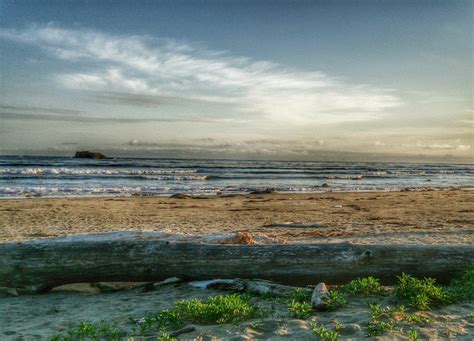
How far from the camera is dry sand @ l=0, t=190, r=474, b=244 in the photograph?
406 inches

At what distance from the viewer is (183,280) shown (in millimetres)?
6102

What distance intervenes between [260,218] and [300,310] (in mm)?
9282

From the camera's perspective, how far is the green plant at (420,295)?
4.65 metres

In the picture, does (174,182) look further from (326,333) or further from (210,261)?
(326,333)

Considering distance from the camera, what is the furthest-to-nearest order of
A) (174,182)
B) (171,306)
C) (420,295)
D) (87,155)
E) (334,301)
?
(87,155) → (174,182) → (171,306) → (334,301) → (420,295)

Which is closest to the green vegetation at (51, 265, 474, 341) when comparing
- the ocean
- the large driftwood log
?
the large driftwood log

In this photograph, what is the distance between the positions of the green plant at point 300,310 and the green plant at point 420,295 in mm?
1219

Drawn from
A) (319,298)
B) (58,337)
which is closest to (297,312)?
(319,298)

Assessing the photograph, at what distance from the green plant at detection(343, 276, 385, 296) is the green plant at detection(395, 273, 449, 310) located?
285 mm

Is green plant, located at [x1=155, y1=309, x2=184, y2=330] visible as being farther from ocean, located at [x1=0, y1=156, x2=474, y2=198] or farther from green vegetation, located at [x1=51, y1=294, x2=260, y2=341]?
ocean, located at [x1=0, y1=156, x2=474, y2=198]

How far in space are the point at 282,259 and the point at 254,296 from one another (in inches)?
33.3

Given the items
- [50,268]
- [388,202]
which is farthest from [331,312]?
[388,202]

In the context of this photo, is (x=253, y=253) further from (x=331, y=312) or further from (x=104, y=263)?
(x=104, y=263)

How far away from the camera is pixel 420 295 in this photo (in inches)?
185
